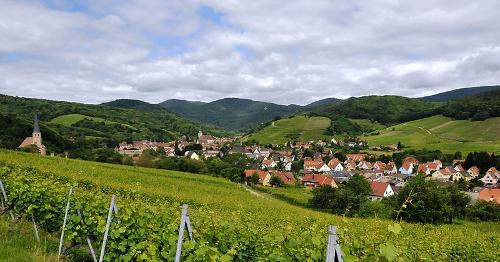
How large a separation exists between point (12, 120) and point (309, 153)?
93396 millimetres

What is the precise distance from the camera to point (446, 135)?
140 meters

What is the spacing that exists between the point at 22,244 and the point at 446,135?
152m

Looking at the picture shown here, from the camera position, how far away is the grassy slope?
8016mm

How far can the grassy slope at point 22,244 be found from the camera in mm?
8016

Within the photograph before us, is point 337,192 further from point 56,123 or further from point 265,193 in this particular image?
point 56,123

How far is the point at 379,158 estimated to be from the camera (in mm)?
122625

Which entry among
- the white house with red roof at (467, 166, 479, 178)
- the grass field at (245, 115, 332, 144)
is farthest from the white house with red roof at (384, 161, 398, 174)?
the grass field at (245, 115, 332, 144)

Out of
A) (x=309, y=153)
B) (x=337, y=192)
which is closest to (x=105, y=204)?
(x=337, y=192)

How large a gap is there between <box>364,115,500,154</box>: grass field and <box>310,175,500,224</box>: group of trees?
Result: 227 feet

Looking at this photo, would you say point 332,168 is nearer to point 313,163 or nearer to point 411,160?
point 313,163

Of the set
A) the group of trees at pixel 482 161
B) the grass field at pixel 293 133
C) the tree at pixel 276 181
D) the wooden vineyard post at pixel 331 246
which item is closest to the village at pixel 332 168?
the tree at pixel 276 181

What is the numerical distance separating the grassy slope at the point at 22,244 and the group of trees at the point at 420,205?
33.2m

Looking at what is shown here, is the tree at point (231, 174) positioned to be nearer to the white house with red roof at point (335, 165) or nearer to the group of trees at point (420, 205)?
the group of trees at point (420, 205)

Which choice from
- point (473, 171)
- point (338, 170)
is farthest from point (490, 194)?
point (338, 170)
